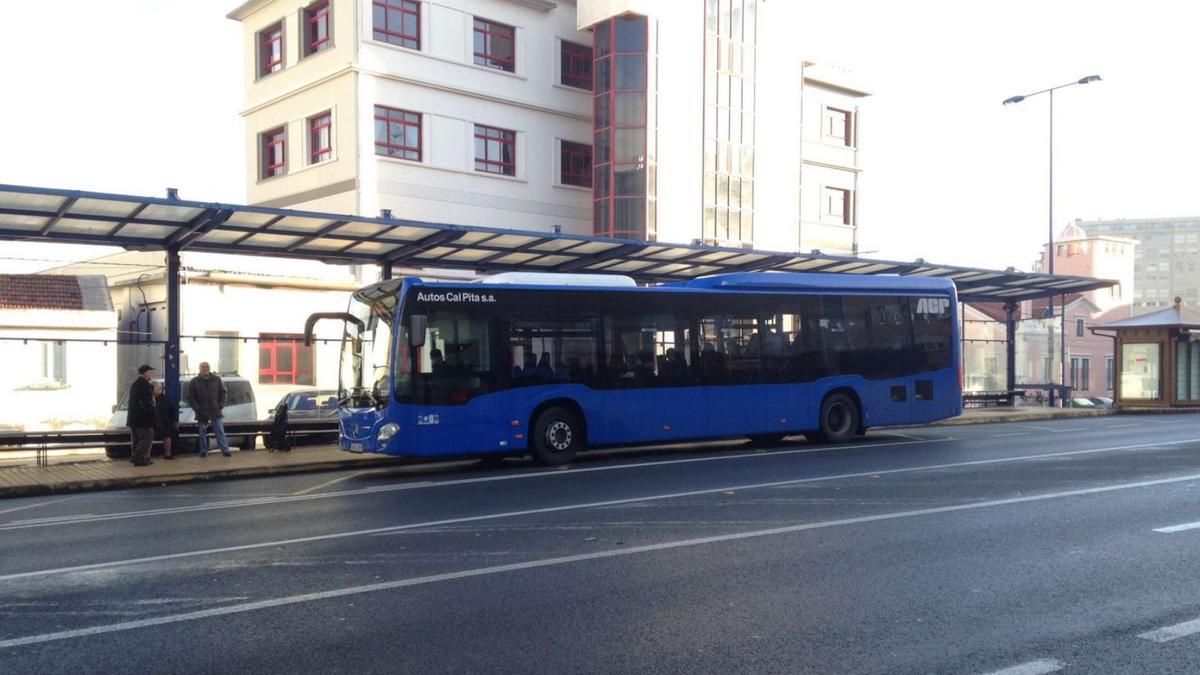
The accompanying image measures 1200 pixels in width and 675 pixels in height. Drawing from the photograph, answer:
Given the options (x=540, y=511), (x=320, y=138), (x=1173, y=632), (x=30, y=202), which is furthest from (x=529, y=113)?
(x=1173, y=632)

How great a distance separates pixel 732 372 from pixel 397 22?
2243cm

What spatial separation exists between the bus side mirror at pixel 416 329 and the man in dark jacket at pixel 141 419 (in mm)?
Answer: 4636

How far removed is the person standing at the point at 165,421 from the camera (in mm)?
17469

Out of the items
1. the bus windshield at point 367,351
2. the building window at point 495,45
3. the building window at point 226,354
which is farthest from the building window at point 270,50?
the bus windshield at point 367,351

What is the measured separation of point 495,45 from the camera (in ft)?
124

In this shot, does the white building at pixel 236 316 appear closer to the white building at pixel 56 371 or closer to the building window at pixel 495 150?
the white building at pixel 56 371

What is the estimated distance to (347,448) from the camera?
15828 mm

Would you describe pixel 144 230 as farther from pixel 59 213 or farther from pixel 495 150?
pixel 495 150

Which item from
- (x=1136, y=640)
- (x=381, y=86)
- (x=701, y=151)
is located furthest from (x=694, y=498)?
(x=701, y=151)

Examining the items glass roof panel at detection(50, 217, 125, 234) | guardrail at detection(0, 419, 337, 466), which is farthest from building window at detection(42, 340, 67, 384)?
glass roof panel at detection(50, 217, 125, 234)

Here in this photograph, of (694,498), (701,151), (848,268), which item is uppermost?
(701,151)

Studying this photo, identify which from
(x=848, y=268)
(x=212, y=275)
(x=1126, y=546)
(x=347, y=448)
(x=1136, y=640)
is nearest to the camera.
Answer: (x=1136, y=640)

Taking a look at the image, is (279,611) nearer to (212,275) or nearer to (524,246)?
(524,246)

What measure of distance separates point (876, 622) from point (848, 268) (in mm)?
19058
